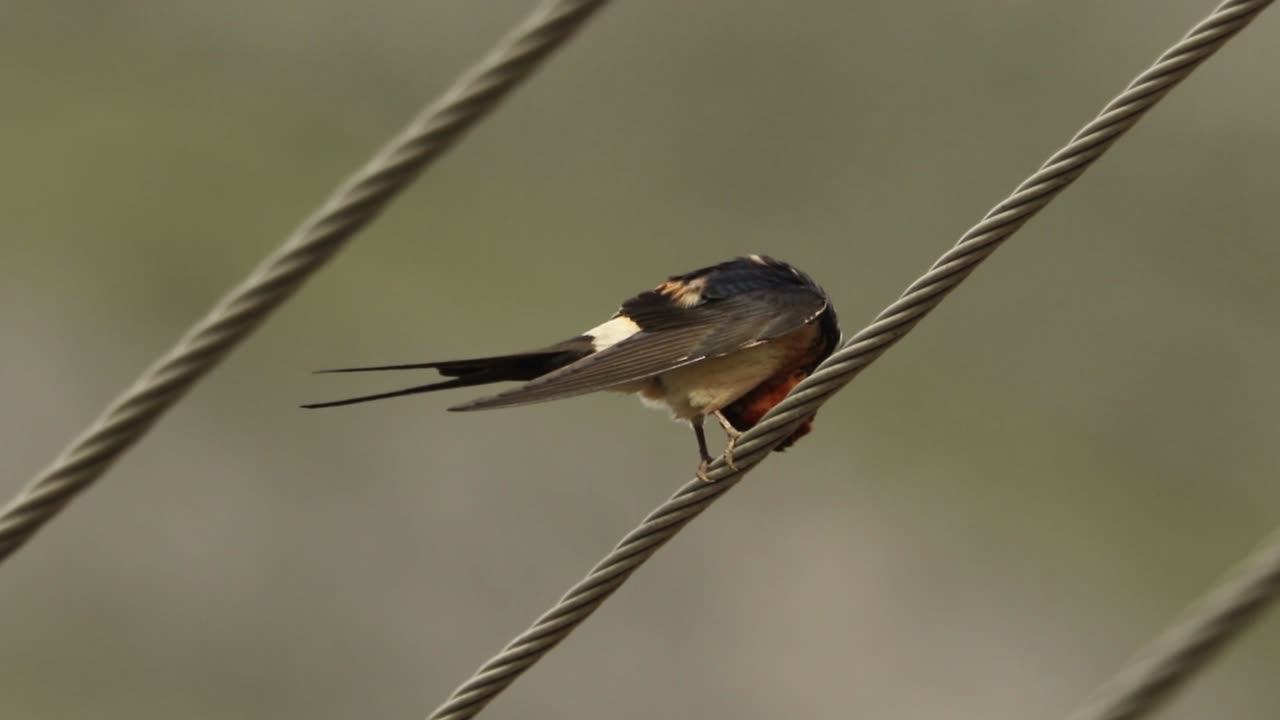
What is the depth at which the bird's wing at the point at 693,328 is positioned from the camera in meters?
4.34

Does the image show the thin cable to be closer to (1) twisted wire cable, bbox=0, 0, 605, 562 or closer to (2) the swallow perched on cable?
(1) twisted wire cable, bbox=0, 0, 605, 562

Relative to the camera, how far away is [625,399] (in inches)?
1228

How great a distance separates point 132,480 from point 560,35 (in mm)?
26085

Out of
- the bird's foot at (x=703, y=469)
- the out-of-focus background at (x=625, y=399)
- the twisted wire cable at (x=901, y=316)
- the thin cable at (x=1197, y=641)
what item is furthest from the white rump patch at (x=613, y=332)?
the out-of-focus background at (x=625, y=399)

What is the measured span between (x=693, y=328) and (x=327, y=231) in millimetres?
2426

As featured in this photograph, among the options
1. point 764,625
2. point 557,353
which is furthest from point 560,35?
point 764,625

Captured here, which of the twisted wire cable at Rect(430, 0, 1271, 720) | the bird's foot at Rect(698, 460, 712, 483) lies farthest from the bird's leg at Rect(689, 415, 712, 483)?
the twisted wire cable at Rect(430, 0, 1271, 720)

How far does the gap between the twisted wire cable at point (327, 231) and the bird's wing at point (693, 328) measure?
1781mm

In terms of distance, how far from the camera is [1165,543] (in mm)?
31375

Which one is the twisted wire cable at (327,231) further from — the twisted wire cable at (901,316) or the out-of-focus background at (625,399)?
the out-of-focus background at (625,399)

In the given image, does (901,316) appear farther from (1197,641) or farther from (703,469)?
(1197,641)

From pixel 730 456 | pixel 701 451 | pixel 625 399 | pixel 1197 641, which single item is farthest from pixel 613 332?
pixel 625 399

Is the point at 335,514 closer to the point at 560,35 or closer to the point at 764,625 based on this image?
the point at 764,625

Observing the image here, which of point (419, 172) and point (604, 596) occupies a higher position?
point (419, 172)
